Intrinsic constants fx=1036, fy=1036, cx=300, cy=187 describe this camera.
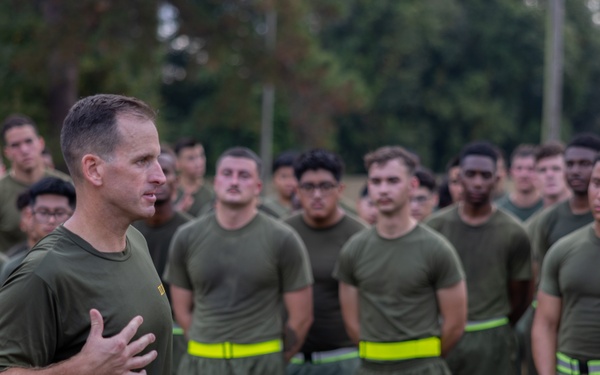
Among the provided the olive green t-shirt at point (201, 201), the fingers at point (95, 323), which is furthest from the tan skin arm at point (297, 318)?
the fingers at point (95, 323)

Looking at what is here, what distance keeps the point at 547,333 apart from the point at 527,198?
5.44 metres

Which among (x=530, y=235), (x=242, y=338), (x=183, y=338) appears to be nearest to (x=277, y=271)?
(x=242, y=338)

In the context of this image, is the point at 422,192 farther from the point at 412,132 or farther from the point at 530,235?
the point at 412,132

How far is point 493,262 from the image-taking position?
27.8 ft

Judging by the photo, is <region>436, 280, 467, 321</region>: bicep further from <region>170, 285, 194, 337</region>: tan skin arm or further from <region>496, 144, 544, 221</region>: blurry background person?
<region>496, 144, 544, 221</region>: blurry background person

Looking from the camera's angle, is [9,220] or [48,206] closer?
[48,206]

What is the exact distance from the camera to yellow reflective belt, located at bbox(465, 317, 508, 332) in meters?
8.48

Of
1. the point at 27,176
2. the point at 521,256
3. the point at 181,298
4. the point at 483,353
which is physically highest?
the point at 27,176

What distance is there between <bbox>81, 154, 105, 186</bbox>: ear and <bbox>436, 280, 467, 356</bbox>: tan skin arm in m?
4.01

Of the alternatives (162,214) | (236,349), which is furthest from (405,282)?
(162,214)

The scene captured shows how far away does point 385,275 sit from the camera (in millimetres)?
7457

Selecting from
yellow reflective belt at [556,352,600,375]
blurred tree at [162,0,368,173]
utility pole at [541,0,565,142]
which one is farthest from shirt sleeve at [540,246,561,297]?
blurred tree at [162,0,368,173]

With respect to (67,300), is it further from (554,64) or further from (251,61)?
(251,61)

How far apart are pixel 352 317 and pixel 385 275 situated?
1.66 ft
